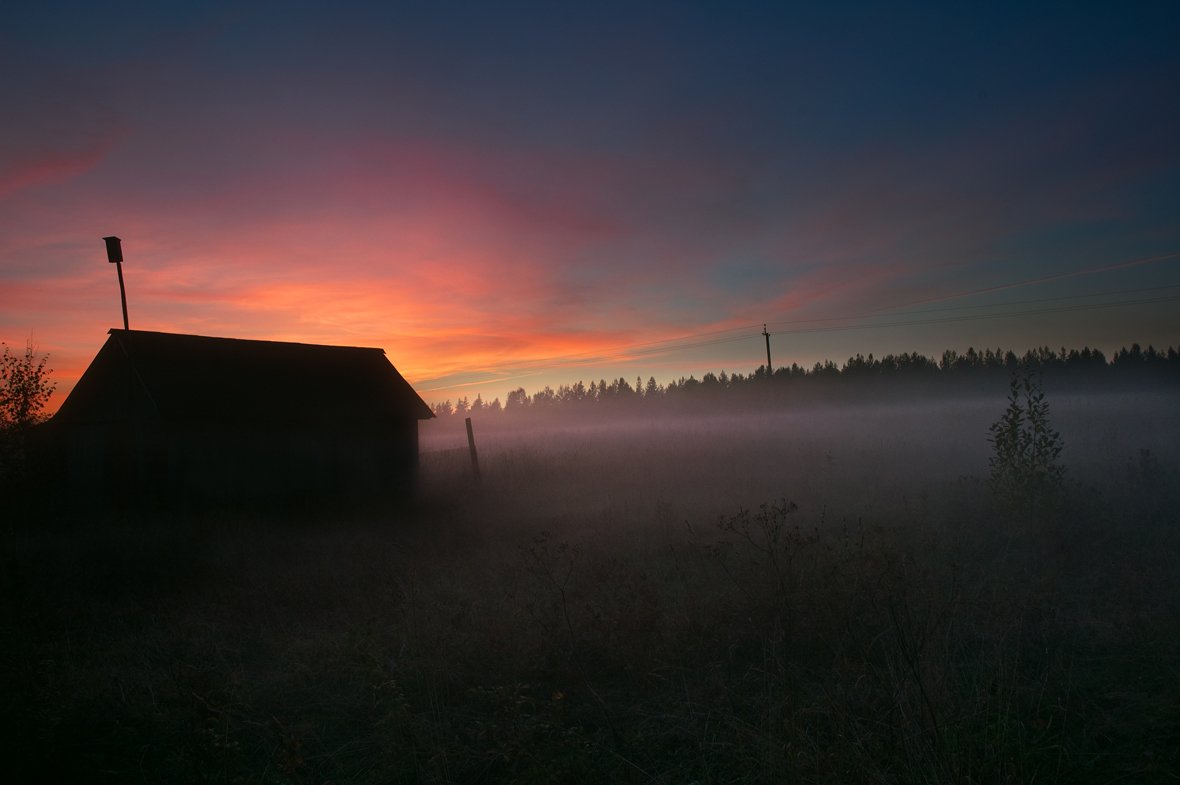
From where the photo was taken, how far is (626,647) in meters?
6.34

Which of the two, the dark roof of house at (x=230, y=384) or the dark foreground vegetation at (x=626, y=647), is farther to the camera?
the dark roof of house at (x=230, y=384)

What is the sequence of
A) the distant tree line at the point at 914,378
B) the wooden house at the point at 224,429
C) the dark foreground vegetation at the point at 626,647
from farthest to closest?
the distant tree line at the point at 914,378, the wooden house at the point at 224,429, the dark foreground vegetation at the point at 626,647

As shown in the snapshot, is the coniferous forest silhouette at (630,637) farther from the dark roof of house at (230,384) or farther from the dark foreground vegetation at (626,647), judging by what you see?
the dark roof of house at (230,384)

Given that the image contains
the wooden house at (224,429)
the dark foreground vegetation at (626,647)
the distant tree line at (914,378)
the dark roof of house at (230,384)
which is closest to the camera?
the dark foreground vegetation at (626,647)

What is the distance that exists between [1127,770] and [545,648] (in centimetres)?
469

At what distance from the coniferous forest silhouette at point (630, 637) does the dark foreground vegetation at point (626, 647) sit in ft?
0.13

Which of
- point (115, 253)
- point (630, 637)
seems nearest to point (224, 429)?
point (115, 253)

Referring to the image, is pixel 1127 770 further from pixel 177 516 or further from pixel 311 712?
pixel 177 516

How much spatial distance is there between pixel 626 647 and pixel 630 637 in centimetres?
15

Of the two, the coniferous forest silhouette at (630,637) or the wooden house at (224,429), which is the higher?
the wooden house at (224,429)

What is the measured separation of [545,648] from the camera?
6457 millimetres

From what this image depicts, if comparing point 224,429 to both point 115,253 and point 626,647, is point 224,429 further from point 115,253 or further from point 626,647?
point 626,647

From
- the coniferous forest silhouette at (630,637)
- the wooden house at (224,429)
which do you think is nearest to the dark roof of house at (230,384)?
the wooden house at (224,429)

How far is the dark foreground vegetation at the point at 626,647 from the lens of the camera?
14.3 feet
